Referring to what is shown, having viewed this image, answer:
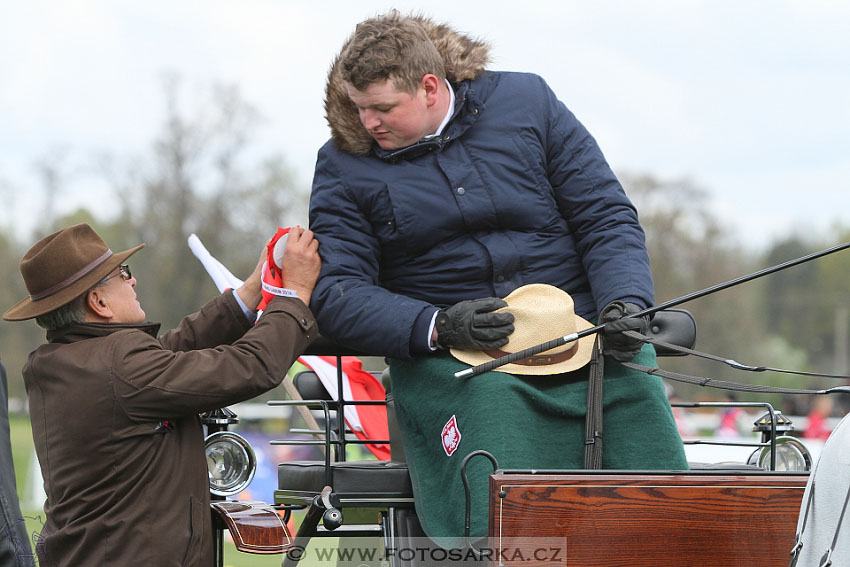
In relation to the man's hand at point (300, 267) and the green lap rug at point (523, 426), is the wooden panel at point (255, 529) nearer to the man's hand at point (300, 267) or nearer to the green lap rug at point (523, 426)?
the green lap rug at point (523, 426)

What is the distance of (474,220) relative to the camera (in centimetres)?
332

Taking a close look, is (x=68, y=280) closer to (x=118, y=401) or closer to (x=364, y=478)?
(x=118, y=401)

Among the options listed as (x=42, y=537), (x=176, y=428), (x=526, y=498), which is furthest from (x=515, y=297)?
(x=42, y=537)

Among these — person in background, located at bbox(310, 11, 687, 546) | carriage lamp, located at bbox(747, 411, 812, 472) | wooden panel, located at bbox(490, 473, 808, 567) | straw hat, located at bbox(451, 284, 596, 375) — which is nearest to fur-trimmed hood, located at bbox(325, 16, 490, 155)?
person in background, located at bbox(310, 11, 687, 546)

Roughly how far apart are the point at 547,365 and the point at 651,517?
67 centimetres

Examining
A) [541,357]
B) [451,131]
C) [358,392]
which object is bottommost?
[358,392]

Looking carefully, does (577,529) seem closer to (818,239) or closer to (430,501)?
(430,501)

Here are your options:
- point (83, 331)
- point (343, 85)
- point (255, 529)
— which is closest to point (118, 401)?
point (83, 331)

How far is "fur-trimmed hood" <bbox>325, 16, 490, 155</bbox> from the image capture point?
343 centimetres

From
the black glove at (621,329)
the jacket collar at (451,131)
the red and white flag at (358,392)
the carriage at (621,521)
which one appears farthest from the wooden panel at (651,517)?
the red and white flag at (358,392)

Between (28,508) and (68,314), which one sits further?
(28,508)

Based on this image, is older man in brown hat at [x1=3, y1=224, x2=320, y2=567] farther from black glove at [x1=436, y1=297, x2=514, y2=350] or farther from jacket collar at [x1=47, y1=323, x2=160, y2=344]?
black glove at [x1=436, y1=297, x2=514, y2=350]

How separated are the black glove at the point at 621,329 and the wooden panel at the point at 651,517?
0.52 m

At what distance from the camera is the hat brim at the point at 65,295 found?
3057 mm
